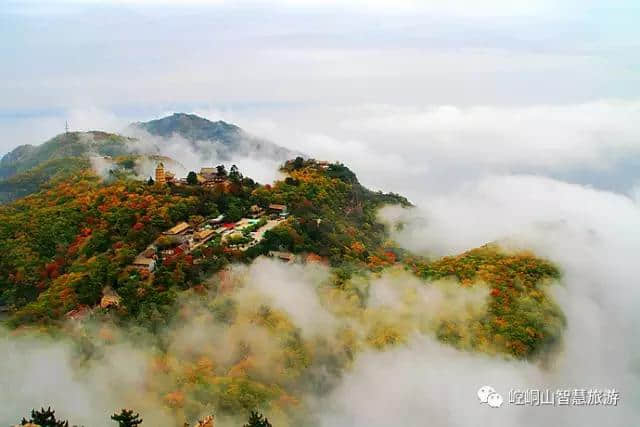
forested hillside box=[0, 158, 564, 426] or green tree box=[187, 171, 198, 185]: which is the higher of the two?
green tree box=[187, 171, 198, 185]

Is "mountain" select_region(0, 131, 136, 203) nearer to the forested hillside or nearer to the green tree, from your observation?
the green tree

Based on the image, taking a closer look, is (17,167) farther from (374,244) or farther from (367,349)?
(367,349)

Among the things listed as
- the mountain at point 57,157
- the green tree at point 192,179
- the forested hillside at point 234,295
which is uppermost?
the mountain at point 57,157

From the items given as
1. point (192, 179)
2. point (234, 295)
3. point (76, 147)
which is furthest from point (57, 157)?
point (234, 295)

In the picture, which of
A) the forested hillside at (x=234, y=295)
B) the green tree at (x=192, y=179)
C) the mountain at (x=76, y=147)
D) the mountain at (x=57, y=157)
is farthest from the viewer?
the mountain at (x=76, y=147)

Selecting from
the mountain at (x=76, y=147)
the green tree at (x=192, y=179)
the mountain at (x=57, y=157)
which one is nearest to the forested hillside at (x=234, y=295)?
the green tree at (x=192, y=179)

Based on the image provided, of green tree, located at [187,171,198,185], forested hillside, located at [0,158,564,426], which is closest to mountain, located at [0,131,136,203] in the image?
green tree, located at [187,171,198,185]

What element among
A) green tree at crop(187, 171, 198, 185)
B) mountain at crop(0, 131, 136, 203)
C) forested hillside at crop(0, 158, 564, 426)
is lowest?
forested hillside at crop(0, 158, 564, 426)

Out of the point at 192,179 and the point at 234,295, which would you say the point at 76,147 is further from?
the point at 234,295

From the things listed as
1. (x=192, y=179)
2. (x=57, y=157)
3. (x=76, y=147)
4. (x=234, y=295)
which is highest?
(x=76, y=147)

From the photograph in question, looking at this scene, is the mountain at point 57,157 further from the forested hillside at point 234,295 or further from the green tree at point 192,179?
the forested hillside at point 234,295

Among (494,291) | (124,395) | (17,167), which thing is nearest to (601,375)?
(494,291)

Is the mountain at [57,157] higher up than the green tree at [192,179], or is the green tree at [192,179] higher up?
the mountain at [57,157]
